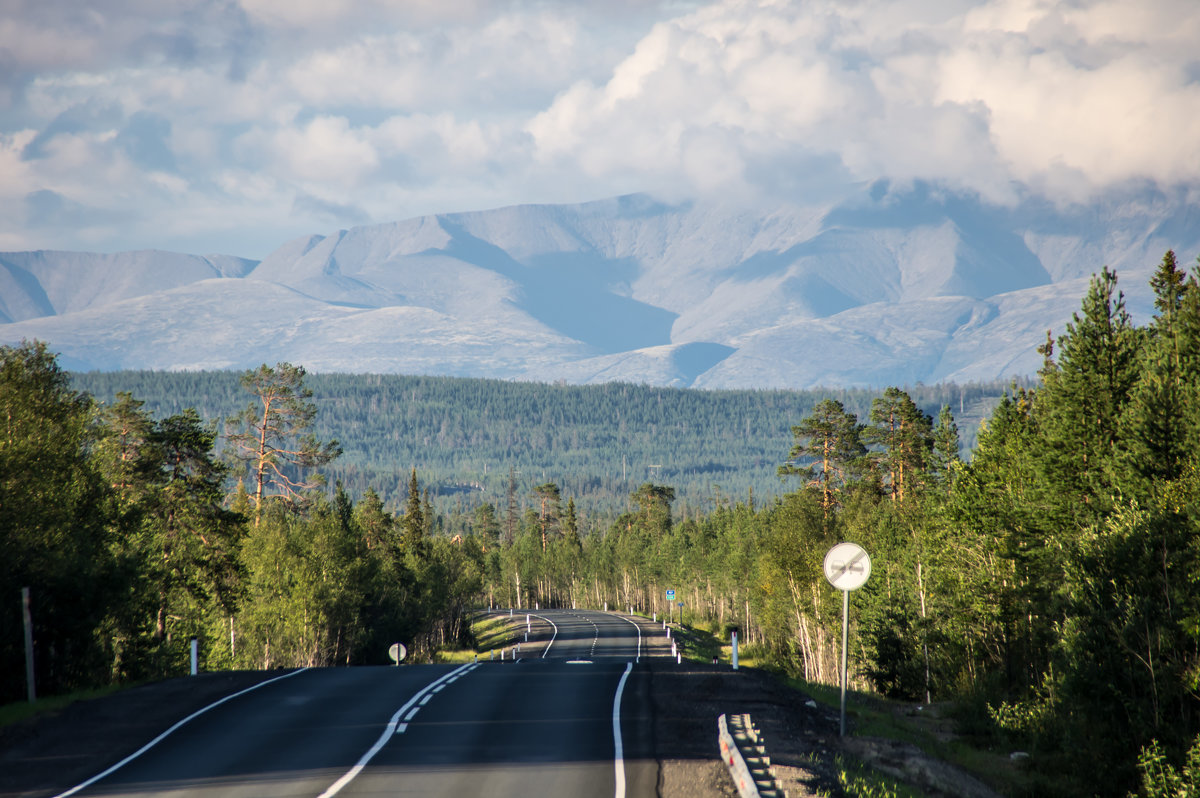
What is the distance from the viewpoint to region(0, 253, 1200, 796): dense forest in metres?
23.3

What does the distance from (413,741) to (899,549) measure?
128 ft

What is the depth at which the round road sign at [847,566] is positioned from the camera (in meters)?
19.2

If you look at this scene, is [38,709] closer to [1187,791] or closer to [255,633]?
[1187,791]

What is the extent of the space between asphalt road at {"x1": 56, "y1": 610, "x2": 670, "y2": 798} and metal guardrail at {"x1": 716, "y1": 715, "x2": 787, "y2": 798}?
4.02ft

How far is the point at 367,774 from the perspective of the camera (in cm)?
1595

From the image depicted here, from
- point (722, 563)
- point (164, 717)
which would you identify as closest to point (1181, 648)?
point (164, 717)

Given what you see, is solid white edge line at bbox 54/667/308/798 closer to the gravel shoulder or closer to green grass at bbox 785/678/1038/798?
the gravel shoulder

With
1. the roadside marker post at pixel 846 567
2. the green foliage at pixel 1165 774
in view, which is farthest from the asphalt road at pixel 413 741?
the green foliage at pixel 1165 774

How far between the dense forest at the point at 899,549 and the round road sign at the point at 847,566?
23.4 feet

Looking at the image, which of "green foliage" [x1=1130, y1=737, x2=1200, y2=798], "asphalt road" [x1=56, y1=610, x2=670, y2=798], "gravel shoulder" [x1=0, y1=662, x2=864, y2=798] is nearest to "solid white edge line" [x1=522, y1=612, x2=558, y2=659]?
"asphalt road" [x1=56, y1=610, x2=670, y2=798]

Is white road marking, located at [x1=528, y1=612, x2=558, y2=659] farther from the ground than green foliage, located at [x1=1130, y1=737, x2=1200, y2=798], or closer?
closer

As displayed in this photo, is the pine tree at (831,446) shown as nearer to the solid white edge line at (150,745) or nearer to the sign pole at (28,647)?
the solid white edge line at (150,745)

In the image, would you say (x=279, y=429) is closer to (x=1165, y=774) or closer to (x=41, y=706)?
(x=41, y=706)

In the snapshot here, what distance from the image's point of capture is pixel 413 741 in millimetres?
18672
